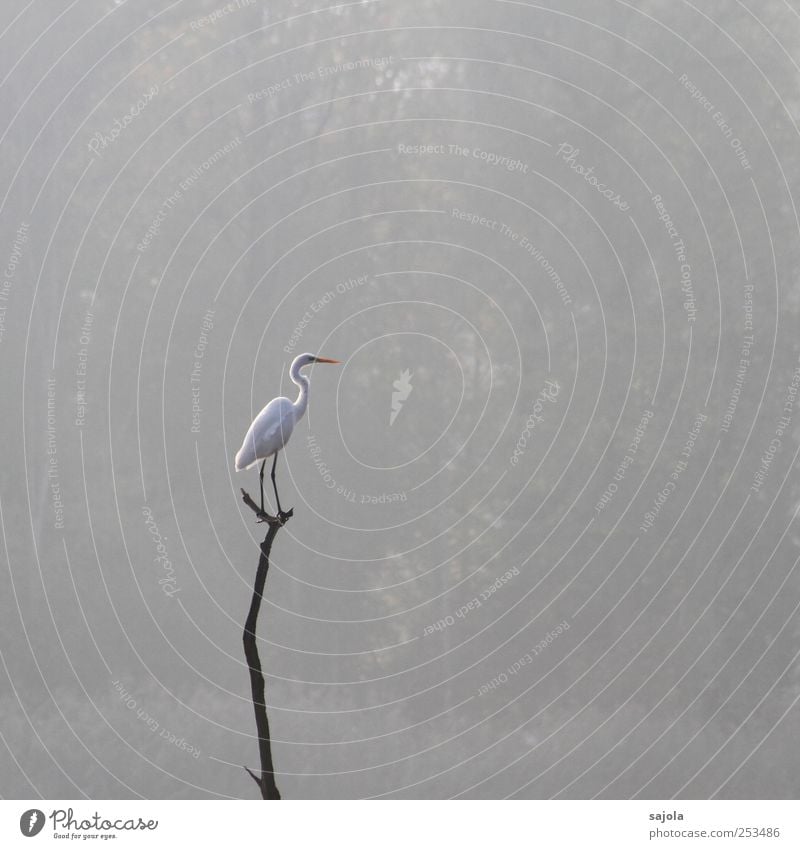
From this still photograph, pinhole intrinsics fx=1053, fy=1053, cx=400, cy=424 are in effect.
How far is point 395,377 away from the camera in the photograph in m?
4.66

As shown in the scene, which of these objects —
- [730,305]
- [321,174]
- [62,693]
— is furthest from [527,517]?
[62,693]

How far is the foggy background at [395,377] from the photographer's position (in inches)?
182

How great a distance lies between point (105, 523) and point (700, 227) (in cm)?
296

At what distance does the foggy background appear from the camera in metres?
4.61

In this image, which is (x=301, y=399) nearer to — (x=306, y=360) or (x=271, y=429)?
(x=271, y=429)

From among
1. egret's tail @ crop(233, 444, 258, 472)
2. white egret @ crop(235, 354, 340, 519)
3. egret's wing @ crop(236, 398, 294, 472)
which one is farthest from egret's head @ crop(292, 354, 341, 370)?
egret's tail @ crop(233, 444, 258, 472)

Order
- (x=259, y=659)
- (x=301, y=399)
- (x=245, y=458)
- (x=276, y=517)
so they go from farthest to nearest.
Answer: (x=259, y=659)
(x=276, y=517)
(x=245, y=458)
(x=301, y=399)

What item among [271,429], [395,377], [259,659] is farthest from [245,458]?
[259,659]

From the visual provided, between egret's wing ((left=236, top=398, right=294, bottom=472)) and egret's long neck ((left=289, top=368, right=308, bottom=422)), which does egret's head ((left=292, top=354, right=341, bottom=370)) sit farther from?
egret's wing ((left=236, top=398, right=294, bottom=472))

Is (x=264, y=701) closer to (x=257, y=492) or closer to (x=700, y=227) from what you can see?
→ (x=257, y=492)

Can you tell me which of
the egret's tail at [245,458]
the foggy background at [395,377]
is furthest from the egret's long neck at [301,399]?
the foggy background at [395,377]

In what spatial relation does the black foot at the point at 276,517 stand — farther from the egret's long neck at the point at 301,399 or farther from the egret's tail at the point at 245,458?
the egret's long neck at the point at 301,399

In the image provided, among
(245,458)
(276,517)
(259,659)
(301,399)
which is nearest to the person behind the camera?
(301,399)

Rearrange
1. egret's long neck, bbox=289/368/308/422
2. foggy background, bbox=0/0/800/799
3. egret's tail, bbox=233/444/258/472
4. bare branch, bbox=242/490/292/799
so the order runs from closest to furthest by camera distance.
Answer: egret's long neck, bbox=289/368/308/422, egret's tail, bbox=233/444/258/472, bare branch, bbox=242/490/292/799, foggy background, bbox=0/0/800/799
